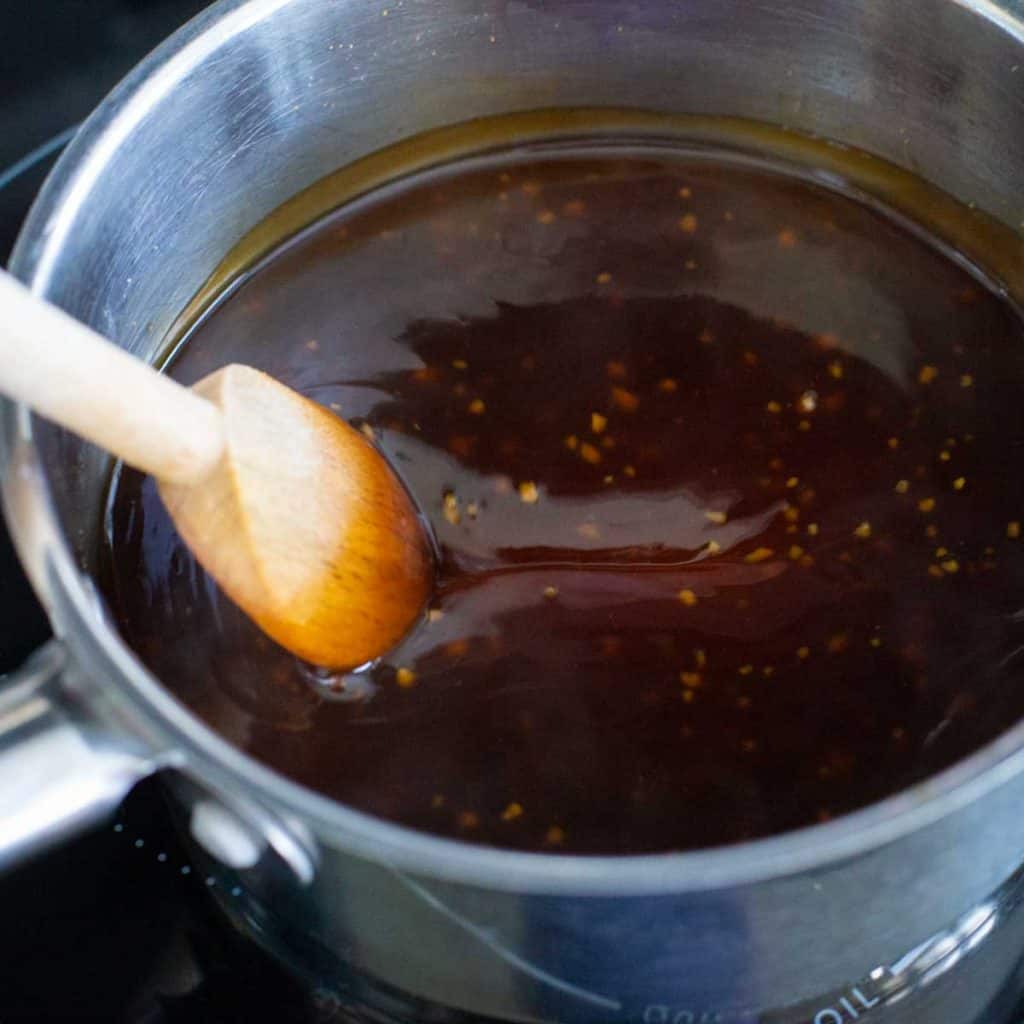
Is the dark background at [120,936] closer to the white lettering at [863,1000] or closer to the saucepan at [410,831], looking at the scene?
the saucepan at [410,831]

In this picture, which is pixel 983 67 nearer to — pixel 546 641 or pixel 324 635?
pixel 546 641

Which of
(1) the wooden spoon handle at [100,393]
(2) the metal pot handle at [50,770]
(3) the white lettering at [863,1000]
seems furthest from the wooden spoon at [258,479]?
(3) the white lettering at [863,1000]

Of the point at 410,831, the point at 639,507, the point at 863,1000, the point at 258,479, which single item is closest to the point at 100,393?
the point at 258,479

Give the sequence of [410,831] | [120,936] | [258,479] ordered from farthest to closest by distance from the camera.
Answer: [120,936] → [258,479] → [410,831]

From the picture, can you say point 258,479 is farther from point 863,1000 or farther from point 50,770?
point 863,1000

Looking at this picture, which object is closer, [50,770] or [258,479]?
[50,770]
